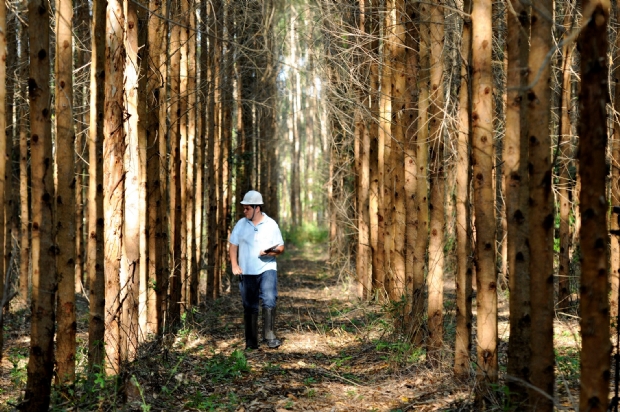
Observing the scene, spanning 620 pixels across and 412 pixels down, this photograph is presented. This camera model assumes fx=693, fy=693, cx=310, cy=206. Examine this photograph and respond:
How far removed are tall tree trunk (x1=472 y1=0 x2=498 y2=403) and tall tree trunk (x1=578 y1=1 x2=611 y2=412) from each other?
2.10 m

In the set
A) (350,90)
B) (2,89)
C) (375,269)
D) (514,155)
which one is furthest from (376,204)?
(2,89)

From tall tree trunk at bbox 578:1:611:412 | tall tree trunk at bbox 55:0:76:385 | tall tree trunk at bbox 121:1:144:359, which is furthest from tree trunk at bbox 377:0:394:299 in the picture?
tall tree trunk at bbox 578:1:611:412

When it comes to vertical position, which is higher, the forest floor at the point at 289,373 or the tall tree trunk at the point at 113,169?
the tall tree trunk at the point at 113,169

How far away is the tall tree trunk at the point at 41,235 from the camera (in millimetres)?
5598

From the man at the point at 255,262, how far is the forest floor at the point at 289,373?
16.6 inches

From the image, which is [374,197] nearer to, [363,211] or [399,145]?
[363,211]

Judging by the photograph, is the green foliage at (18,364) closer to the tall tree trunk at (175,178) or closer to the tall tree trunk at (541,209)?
the tall tree trunk at (175,178)

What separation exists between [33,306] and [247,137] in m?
15.9

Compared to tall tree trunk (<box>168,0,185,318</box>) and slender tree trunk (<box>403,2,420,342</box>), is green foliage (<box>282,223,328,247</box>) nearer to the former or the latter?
tall tree trunk (<box>168,0,185,318</box>)

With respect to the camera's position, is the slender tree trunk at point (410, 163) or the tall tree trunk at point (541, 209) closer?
the tall tree trunk at point (541, 209)

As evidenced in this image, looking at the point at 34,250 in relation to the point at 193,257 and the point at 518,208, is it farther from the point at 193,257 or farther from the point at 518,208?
the point at 193,257

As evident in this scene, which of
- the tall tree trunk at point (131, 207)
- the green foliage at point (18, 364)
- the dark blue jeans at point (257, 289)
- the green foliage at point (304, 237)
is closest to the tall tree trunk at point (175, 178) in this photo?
the dark blue jeans at point (257, 289)

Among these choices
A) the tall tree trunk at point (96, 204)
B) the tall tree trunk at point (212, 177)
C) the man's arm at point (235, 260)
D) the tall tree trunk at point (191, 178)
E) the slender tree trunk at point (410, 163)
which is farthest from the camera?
the tall tree trunk at point (212, 177)

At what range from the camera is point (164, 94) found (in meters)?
10.7
